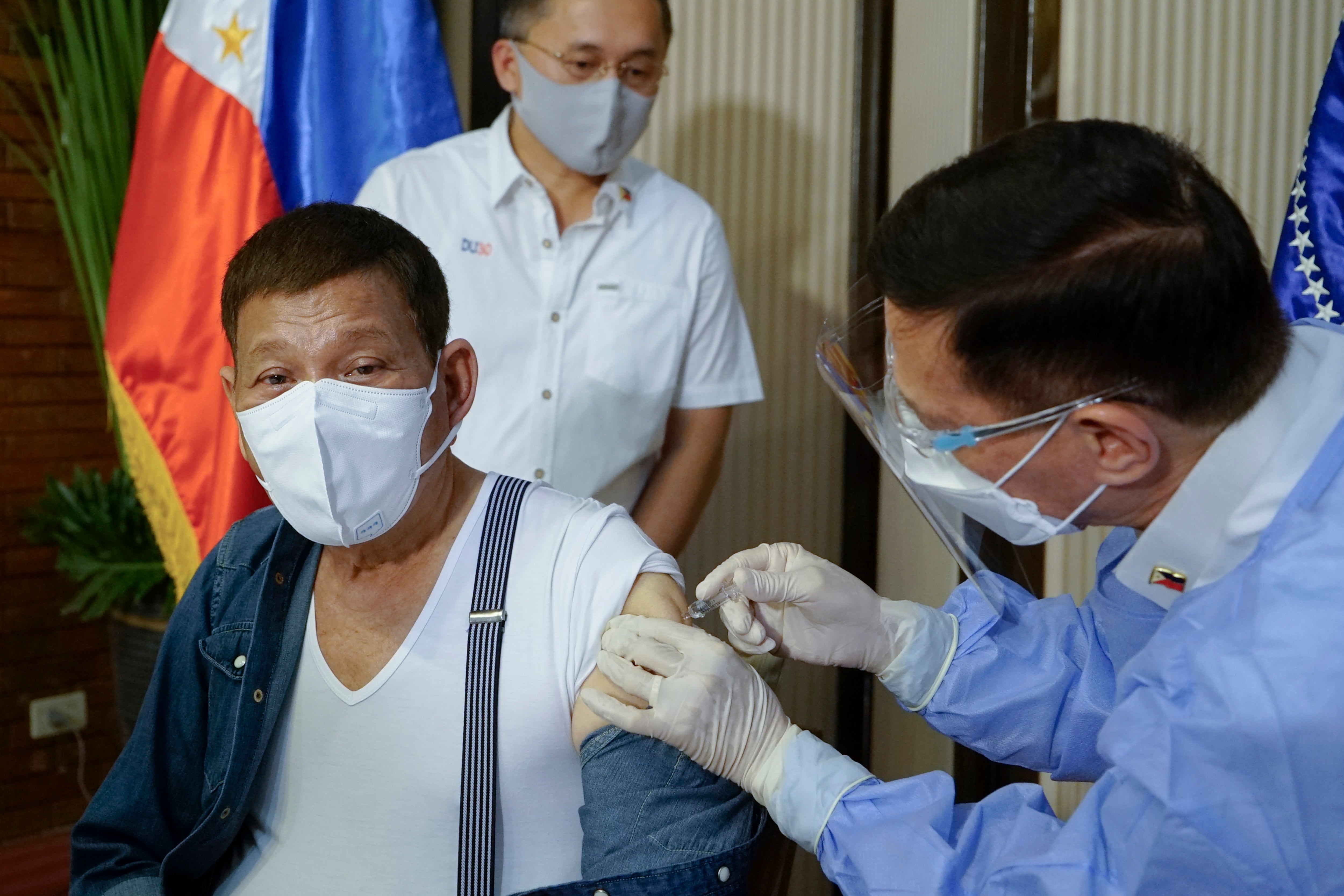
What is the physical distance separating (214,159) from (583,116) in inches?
41.7

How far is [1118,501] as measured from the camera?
3.79 feet

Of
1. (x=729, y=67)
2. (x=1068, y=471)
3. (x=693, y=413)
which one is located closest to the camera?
(x=1068, y=471)

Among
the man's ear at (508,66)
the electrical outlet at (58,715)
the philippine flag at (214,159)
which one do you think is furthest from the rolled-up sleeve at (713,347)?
the electrical outlet at (58,715)

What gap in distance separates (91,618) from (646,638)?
111 inches

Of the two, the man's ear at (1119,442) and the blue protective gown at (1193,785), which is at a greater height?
the man's ear at (1119,442)

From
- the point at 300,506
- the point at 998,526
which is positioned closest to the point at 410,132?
the point at 300,506

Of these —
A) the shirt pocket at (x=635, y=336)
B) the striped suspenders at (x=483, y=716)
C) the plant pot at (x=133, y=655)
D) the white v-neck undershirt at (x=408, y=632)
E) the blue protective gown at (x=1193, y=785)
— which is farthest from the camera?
the plant pot at (x=133, y=655)

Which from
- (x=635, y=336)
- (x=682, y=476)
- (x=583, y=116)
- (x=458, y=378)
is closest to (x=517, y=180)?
(x=583, y=116)

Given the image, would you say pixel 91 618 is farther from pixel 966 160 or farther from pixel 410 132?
pixel 966 160

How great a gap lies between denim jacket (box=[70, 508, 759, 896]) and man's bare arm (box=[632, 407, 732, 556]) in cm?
89

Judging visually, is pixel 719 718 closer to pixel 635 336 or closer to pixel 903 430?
pixel 903 430

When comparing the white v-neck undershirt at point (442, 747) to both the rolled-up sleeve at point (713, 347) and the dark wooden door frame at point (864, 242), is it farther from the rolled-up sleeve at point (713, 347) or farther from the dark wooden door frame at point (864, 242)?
the dark wooden door frame at point (864, 242)

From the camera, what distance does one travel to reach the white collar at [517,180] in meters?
2.34

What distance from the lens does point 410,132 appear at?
276cm
